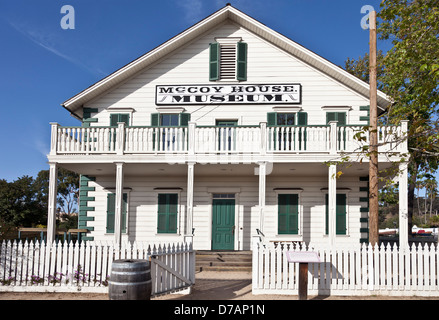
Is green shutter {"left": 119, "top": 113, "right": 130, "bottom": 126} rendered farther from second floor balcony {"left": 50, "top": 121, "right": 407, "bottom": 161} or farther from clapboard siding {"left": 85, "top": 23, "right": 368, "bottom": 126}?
second floor balcony {"left": 50, "top": 121, "right": 407, "bottom": 161}

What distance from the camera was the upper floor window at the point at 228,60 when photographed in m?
17.1

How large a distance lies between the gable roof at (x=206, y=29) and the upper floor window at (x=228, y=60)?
845 mm

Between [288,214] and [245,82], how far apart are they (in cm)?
567

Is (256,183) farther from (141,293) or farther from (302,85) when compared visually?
(141,293)

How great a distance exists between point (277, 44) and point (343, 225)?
25.7 ft

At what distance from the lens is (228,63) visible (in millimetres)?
17359

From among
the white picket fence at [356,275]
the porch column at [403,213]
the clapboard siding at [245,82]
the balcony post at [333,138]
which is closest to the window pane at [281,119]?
the clapboard siding at [245,82]

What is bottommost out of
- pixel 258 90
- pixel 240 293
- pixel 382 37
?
pixel 240 293

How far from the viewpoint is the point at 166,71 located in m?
17.5

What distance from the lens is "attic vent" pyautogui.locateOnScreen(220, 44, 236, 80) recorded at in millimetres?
17281

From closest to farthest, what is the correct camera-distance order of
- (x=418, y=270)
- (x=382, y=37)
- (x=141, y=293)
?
1. (x=141, y=293)
2. (x=418, y=270)
3. (x=382, y=37)

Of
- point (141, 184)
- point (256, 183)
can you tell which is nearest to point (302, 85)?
point (256, 183)

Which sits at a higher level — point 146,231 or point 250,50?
point 250,50

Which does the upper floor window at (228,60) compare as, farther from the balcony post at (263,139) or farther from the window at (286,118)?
the balcony post at (263,139)
